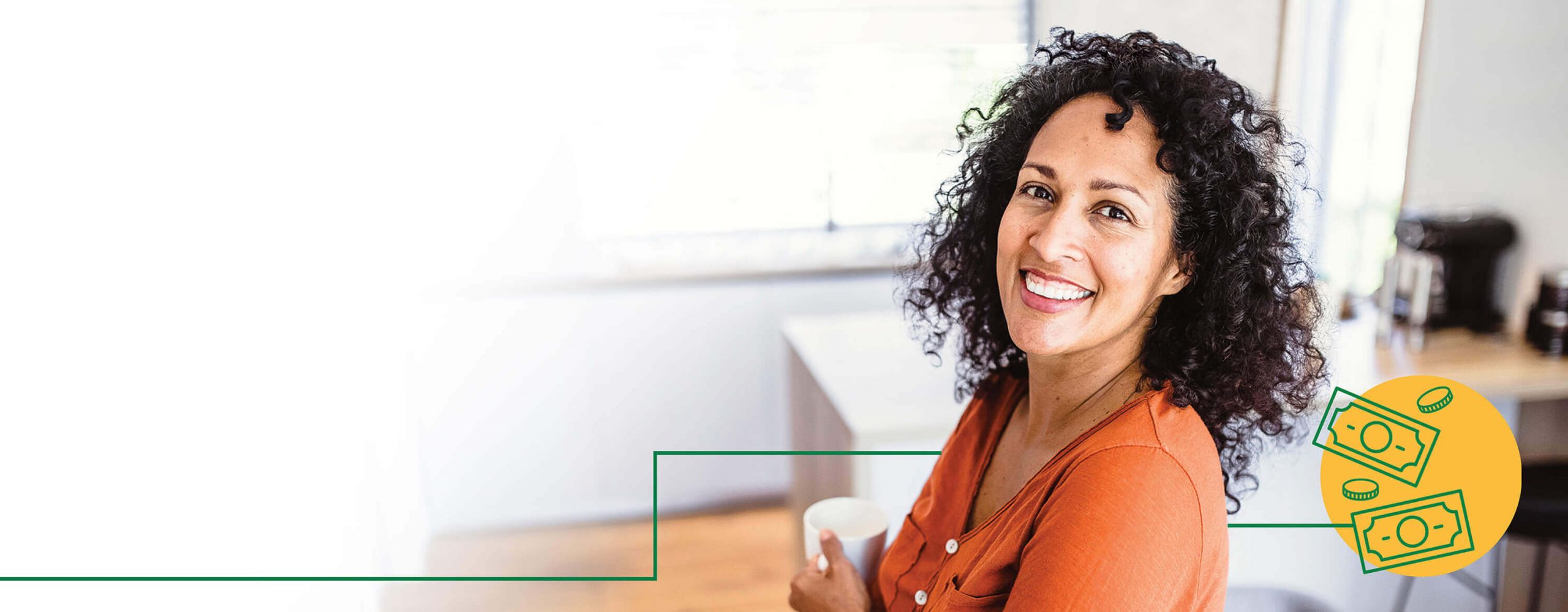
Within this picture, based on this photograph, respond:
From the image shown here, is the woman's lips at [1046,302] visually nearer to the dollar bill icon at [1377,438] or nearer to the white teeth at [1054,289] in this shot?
the white teeth at [1054,289]

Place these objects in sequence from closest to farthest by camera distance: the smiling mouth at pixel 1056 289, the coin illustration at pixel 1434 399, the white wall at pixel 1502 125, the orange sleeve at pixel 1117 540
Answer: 1. the orange sleeve at pixel 1117 540
2. the smiling mouth at pixel 1056 289
3. the coin illustration at pixel 1434 399
4. the white wall at pixel 1502 125

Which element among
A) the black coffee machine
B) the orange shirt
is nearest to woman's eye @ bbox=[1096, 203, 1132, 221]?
the orange shirt

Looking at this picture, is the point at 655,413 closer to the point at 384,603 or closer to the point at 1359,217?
the point at 384,603

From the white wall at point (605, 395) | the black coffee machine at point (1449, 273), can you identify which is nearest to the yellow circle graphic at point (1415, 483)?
the black coffee machine at point (1449, 273)

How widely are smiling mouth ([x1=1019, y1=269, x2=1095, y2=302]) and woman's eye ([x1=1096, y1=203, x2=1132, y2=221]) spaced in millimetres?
46

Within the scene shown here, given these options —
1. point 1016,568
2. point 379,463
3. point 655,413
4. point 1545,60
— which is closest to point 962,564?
point 1016,568

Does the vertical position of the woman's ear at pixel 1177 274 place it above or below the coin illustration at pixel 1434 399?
above

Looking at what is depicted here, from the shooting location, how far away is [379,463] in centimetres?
134

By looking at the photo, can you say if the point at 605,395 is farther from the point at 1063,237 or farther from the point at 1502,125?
the point at 1502,125

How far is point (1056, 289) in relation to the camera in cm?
56

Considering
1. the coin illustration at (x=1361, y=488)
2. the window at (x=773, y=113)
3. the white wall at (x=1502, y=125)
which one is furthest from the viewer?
the window at (x=773, y=113)

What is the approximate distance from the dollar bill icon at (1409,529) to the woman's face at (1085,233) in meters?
0.49

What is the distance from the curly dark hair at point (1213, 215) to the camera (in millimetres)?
536

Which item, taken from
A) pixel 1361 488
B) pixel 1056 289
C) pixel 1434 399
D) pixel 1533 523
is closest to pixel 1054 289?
pixel 1056 289
